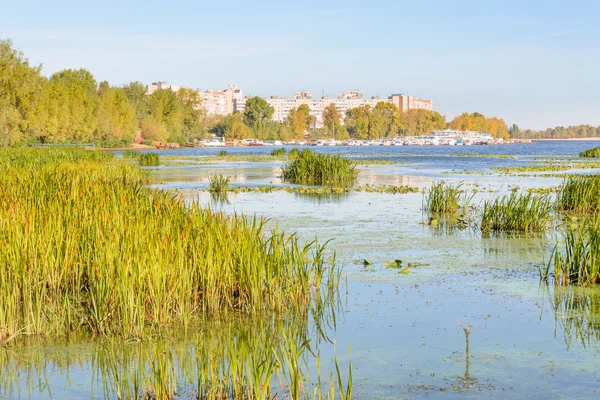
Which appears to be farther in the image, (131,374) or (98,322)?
(98,322)

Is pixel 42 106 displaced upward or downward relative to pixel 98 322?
upward

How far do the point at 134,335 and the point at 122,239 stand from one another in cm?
140

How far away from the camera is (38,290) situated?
311 inches

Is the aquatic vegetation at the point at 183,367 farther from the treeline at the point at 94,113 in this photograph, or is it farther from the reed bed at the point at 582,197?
the treeline at the point at 94,113

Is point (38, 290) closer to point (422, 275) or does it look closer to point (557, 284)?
point (422, 275)

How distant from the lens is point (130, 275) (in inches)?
304

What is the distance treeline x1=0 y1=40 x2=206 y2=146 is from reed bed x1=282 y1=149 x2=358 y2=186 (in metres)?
27.1

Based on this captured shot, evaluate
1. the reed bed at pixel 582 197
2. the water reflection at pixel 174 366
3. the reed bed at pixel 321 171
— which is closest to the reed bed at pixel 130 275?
the water reflection at pixel 174 366

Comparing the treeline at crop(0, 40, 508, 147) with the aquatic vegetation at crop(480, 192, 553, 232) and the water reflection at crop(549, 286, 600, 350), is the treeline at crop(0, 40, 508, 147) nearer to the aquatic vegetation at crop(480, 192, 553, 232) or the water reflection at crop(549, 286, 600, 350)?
the aquatic vegetation at crop(480, 192, 553, 232)

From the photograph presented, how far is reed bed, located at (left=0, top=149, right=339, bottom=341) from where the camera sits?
25.1 ft

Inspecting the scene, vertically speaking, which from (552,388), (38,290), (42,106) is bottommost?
(552,388)

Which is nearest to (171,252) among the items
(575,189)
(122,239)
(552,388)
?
(122,239)

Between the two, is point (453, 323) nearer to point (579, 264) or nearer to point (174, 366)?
point (579, 264)

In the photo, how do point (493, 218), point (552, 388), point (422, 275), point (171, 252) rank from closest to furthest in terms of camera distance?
point (552, 388)
point (171, 252)
point (422, 275)
point (493, 218)
